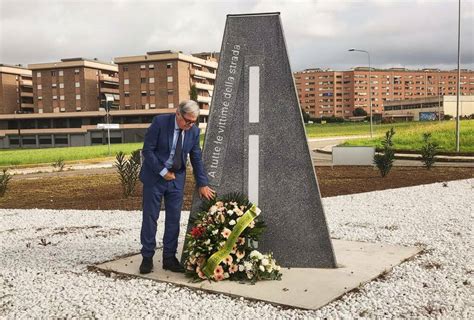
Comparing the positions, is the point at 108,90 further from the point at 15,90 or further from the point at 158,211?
the point at 158,211

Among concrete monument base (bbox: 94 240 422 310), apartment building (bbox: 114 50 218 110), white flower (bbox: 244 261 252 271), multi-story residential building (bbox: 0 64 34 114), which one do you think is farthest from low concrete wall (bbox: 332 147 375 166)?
multi-story residential building (bbox: 0 64 34 114)

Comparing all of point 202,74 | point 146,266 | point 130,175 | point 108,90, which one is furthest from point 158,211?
point 108,90

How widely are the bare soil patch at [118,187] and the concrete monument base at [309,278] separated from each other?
5.59 meters

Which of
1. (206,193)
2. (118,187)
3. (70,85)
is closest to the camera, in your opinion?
(206,193)

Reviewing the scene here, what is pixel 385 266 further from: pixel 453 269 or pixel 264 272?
pixel 264 272

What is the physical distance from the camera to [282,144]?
19.4 ft

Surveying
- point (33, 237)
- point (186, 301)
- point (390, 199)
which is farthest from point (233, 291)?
point (390, 199)

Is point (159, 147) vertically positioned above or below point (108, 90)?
below

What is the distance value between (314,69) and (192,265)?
179756 millimetres

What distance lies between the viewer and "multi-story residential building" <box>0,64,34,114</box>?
97750mm

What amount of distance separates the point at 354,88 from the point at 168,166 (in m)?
171

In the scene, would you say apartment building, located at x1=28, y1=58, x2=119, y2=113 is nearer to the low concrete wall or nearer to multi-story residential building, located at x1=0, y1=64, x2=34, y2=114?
multi-story residential building, located at x1=0, y1=64, x2=34, y2=114

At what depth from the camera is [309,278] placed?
5.50 m

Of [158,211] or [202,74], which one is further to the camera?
[202,74]
